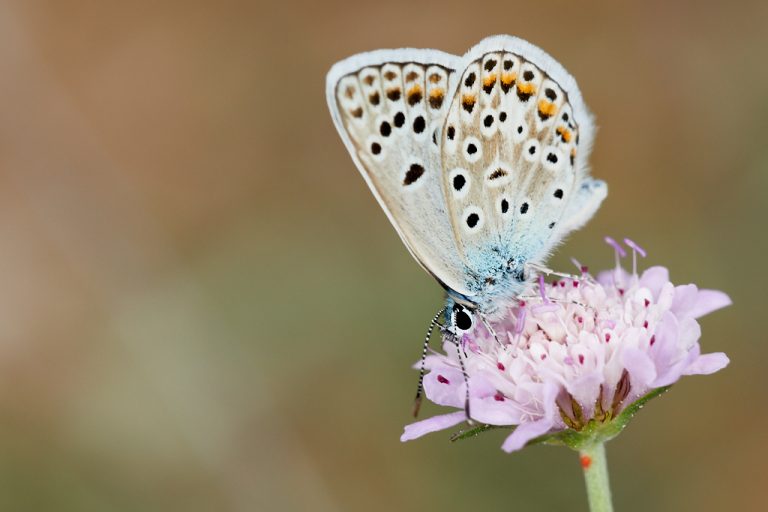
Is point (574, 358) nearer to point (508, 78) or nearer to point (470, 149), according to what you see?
point (470, 149)

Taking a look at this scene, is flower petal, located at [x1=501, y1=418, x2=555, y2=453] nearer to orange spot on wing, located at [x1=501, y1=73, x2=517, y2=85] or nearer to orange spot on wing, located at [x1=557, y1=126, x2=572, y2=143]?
orange spot on wing, located at [x1=557, y1=126, x2=572, y2=143]

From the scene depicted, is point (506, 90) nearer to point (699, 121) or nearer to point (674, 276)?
point (674, 276)

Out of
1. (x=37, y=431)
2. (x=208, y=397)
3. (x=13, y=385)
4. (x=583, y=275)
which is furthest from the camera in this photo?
(x=13, y=385)

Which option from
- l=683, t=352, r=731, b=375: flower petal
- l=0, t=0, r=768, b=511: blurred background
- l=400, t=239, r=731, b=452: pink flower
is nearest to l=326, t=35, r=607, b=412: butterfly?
l=400, t=239, r=731, b=452: pink flower

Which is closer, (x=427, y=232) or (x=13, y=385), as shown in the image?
(x=427, y=232)

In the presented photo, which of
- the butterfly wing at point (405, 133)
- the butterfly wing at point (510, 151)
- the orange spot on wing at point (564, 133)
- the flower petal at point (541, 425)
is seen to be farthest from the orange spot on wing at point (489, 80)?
the flower petal at point (541, 425)

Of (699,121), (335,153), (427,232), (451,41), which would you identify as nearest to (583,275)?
(427,232)
